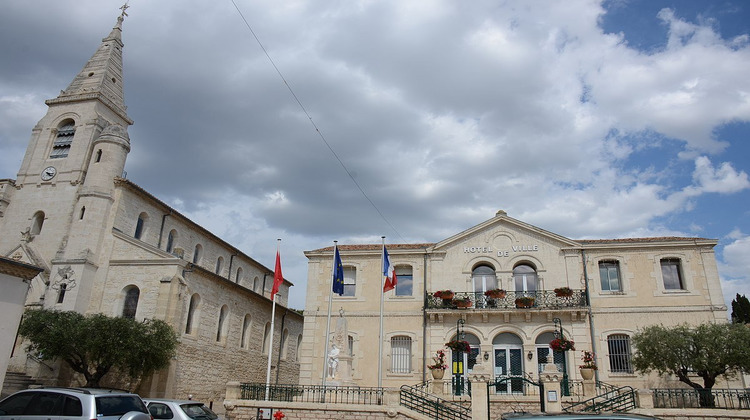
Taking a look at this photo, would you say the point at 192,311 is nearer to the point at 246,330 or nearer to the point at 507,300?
the point at 246,330

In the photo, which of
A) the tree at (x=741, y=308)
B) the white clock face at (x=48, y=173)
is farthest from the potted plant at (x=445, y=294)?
the tree at (x=741, y=308)

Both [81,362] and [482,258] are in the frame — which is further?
[482,258]

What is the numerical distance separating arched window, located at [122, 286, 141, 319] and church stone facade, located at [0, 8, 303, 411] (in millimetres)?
49

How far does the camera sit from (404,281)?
26.6m

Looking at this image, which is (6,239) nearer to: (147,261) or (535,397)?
(147,261)

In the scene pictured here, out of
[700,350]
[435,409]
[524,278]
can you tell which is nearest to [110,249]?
[435,409]

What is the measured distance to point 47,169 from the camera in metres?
28.1

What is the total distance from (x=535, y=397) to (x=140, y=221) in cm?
2237

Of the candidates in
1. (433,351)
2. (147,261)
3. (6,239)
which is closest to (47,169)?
(6,239)

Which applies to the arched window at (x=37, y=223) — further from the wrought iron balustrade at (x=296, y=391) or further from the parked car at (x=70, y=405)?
the parked car at (x=70, y=405)

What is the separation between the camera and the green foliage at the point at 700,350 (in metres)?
18.5

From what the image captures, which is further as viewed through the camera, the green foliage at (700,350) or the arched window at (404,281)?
the arched window at (404,281)

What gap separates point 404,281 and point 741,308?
33600 millimetres

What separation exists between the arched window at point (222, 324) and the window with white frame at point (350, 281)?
300 inches
